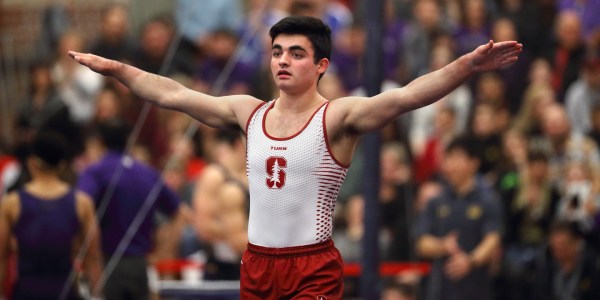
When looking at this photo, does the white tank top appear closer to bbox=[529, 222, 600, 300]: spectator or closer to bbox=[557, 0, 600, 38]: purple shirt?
bbox=[529, 222, 600, 300]: spectator

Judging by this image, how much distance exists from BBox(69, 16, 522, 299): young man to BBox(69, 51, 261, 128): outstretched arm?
0.85 ft

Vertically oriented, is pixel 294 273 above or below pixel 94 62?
below

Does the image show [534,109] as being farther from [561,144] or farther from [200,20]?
[200,20]

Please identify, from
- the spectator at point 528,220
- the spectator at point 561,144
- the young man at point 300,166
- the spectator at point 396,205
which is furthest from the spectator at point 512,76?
the young man at point 300,166

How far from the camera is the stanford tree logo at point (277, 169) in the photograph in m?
8.16

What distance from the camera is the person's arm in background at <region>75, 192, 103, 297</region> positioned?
11523 millimetres

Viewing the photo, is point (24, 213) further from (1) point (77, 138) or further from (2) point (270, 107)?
(1) point (77, 138)

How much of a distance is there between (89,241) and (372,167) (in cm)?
229

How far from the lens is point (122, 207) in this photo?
12727 millimetres

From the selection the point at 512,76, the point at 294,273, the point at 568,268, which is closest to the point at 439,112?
the point at 512,76

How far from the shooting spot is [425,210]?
1412 cm

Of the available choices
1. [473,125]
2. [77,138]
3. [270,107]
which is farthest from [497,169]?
[270,107]

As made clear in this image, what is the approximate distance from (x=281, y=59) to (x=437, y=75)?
863mm

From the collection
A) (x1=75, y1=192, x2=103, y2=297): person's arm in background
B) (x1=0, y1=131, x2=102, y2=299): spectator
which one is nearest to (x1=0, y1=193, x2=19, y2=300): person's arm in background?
(x1=0, y1=131, x2=102, y2=299): spectator
